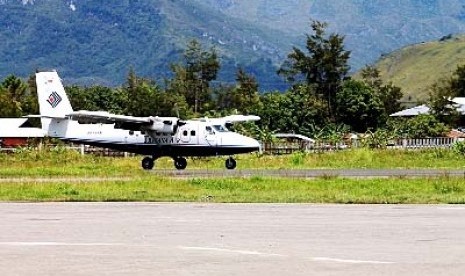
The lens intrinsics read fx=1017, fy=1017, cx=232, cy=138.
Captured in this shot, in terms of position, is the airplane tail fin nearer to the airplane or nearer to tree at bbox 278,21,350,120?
the airplane

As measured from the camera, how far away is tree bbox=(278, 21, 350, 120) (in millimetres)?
102812

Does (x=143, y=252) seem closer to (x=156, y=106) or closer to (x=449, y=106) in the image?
(x=449, y=106)

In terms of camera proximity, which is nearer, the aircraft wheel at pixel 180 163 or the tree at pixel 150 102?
the aircraft wheel at pixel 180 163

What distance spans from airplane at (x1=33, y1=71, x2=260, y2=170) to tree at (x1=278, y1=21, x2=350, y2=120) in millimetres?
53625

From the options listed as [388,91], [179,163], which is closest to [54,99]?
[179,163]

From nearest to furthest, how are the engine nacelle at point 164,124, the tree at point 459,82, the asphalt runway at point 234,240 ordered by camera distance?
the asphalt runway at point 234,240 < the engine nacelle at point 164,124 < the tree at point 459,82

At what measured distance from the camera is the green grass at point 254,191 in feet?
79.0

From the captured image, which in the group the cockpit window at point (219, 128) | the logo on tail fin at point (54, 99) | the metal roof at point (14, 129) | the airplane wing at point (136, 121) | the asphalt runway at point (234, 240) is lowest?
the asphalt runway at point (234, 240)

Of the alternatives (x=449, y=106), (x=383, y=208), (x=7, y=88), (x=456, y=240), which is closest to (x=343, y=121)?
(x=449, y=106)

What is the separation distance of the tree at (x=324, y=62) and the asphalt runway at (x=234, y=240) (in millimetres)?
81939

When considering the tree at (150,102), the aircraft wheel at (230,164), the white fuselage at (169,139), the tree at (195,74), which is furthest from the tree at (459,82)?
the aircraft wheel at (230,164)

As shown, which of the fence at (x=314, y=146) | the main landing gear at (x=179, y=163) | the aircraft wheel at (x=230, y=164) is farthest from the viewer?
the fence at (x=314, y=146)

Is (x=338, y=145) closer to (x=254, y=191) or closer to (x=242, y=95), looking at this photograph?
(x=254, y=191)

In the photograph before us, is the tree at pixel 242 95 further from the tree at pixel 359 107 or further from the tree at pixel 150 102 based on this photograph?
the tree at pixel 359 107
